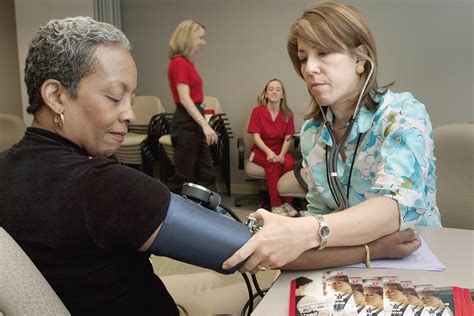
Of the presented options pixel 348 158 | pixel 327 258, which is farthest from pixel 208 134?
pixel 327 258

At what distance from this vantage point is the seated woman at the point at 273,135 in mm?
3679

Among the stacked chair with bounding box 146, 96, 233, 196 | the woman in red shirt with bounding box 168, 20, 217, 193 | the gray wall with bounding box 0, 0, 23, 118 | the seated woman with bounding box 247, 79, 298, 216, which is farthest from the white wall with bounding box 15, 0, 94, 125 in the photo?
the seated woman with bounding box 247, 79, 298, 216

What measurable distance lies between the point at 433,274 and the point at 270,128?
293 cm

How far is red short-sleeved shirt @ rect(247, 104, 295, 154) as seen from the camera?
12.6 feet

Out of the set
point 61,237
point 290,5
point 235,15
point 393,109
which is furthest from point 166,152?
point 61,237

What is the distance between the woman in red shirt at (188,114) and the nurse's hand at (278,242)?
230cm

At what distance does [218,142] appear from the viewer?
4074mm

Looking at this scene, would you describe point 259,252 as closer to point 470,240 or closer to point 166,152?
point 470,240

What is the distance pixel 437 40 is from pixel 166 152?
2469 millimetres

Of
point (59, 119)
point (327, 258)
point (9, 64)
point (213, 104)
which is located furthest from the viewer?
point (9, 64)

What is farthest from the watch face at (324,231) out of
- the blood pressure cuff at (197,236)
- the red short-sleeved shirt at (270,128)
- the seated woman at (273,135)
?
the red short-sleeved shirt at (270,128)

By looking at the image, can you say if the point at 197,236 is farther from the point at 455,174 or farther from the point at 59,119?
the point at 455,174

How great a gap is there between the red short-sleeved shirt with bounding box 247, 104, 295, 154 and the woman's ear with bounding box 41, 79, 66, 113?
303cm

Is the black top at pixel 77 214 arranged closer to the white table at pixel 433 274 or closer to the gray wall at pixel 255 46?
the white table at pixel 433 274
